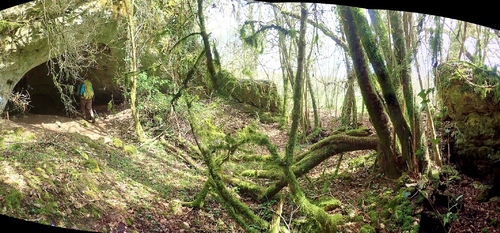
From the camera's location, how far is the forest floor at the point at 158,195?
160 inches

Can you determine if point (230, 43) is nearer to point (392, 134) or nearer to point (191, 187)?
point (191, 187)

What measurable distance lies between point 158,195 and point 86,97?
440 centimetres

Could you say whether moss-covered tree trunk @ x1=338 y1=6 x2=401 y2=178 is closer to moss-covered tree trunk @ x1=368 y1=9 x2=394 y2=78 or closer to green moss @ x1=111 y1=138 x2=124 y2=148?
moss-covered tree trunk @ x1=368 y1=9 x2=394 y2=78

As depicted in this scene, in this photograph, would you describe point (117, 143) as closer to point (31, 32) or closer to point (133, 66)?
point (133, 66)

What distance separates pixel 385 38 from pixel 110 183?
4780 millimetres

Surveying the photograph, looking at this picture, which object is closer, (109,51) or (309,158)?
(309,158)

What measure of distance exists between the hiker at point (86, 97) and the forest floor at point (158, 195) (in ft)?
7.20

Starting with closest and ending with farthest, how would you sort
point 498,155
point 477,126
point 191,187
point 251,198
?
point 498,155
point 477,126
point 251,198
point 191,187

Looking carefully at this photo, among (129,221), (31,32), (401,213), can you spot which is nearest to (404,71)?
(401,213)

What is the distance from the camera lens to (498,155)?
14.5 ft

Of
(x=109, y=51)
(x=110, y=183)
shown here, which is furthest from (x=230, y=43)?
(x=110, y=183)

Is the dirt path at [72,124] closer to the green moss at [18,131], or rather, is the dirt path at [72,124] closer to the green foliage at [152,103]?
the green foliage at [152,103]

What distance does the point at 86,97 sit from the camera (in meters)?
8.77

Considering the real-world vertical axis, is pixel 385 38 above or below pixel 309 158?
above
